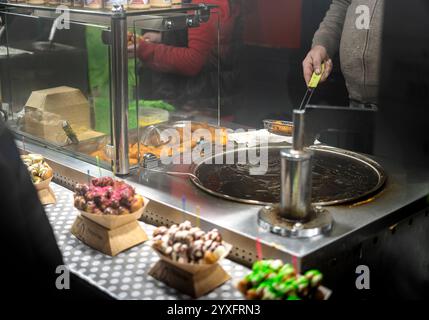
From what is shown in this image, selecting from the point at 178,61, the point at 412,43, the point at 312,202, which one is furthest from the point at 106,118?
the point at 412,43

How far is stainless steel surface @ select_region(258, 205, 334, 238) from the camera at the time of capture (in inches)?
63.5

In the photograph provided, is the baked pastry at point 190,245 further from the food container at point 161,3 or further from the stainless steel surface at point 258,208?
the food container at point 161,3

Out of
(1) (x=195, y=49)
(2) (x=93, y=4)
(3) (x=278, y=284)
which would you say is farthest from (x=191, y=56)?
(3) (x=278, y=284)

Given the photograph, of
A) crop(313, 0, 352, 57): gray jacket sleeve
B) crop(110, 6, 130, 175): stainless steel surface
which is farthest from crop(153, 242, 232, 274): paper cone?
crop(313, 0, 352, 57): gray jacket sleeve

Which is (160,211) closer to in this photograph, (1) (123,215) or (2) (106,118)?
Result: (1) (123,215)

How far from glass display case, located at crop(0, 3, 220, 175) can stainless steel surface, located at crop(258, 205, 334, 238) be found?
0.63 metres

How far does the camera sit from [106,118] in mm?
2137

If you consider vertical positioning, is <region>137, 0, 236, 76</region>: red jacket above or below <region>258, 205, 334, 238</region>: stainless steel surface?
above

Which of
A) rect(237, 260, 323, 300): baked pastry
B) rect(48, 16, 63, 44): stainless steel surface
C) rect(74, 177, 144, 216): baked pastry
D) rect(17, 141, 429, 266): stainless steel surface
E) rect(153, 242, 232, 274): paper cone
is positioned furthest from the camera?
rect(48, 16, 63, 44): stainless steel surface

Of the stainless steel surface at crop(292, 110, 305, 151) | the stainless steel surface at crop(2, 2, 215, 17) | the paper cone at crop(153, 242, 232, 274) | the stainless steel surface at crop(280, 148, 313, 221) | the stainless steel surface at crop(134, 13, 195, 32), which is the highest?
the stainless steel surface at crop(2, 2, 215, 17)

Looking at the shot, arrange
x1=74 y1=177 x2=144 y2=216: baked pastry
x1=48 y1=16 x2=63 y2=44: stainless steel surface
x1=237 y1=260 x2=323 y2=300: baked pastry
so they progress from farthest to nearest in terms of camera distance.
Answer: x1=48 y1=16 x2=63 y2=44: stainless steel surface < x1=74 y1=177 x2=144 y2=216: baked pastry < x1=237 y1=260 x2=323 y2=300: baked pastry

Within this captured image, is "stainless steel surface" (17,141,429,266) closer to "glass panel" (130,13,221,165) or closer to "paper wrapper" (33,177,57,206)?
"paper wrapper" (33,177,57,206)
